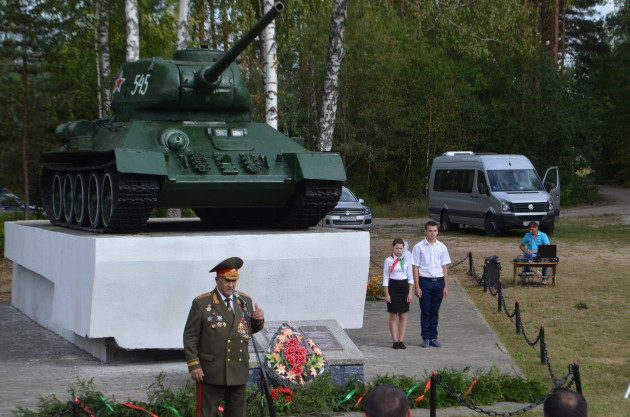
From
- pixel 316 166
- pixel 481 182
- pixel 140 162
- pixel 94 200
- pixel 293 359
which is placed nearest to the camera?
pixel 293 359

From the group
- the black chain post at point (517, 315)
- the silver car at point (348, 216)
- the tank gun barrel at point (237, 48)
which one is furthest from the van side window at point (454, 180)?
the tank gun barrel at point (237, 48)

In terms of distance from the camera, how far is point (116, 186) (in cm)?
1211

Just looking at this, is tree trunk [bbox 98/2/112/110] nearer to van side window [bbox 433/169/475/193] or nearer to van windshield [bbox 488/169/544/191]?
van side window [bbox 433/169/475/193]

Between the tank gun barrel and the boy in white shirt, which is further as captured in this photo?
the boy in white shirt

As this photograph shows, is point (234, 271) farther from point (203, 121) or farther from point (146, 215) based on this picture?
point (203, 121)

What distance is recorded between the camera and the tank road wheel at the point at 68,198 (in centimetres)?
1480

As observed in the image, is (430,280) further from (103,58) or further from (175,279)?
(103,58)

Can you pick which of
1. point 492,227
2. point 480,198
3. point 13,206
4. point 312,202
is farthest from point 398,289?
point 480,198

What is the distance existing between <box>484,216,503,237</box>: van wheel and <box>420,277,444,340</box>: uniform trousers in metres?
16.2

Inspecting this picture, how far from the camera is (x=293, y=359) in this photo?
982 cm

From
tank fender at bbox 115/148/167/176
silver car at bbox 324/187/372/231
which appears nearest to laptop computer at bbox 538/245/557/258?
tank fender at bbox 115/148/167/176

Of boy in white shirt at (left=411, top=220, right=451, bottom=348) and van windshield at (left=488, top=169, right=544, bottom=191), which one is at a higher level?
van windshield at (left=488, top=169, right=544, bottom=191)

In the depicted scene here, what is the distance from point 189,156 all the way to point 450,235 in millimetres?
18120

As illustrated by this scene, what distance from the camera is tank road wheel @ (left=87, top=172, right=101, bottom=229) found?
42.7 ft
